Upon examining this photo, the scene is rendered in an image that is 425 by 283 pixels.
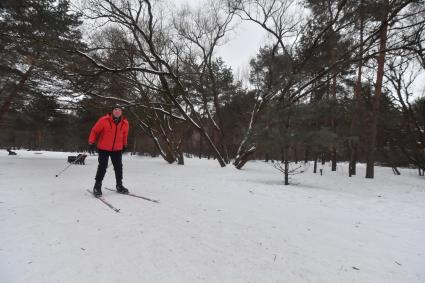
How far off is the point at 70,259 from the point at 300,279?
7.42 ft

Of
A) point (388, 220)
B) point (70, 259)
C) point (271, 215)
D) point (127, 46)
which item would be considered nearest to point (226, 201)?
point (271, 215)

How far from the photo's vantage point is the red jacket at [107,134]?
234 inches

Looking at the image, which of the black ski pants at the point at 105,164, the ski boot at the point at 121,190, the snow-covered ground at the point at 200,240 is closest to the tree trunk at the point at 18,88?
the snow-covered ground at the point at 200,240

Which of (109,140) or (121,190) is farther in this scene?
(109,140)

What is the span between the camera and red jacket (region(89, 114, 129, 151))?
19.5 feet

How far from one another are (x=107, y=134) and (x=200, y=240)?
357cm

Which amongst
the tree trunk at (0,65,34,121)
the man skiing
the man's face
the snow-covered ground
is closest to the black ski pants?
the man skiing

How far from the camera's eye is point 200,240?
3451 millimetres

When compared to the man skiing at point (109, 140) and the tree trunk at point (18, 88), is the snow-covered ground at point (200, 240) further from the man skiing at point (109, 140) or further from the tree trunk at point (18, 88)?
the tree trunk at point (18, 88)

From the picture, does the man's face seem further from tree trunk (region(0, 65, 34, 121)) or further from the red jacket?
tree trunk (region(0, 65, 34, 121))

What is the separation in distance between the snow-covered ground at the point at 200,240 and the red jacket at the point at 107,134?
1109 mm

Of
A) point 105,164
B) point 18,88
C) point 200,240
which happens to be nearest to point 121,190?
point 105,164

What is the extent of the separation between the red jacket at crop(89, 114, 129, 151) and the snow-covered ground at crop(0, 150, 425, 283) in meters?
1.11

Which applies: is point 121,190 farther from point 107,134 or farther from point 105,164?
point 107,134
